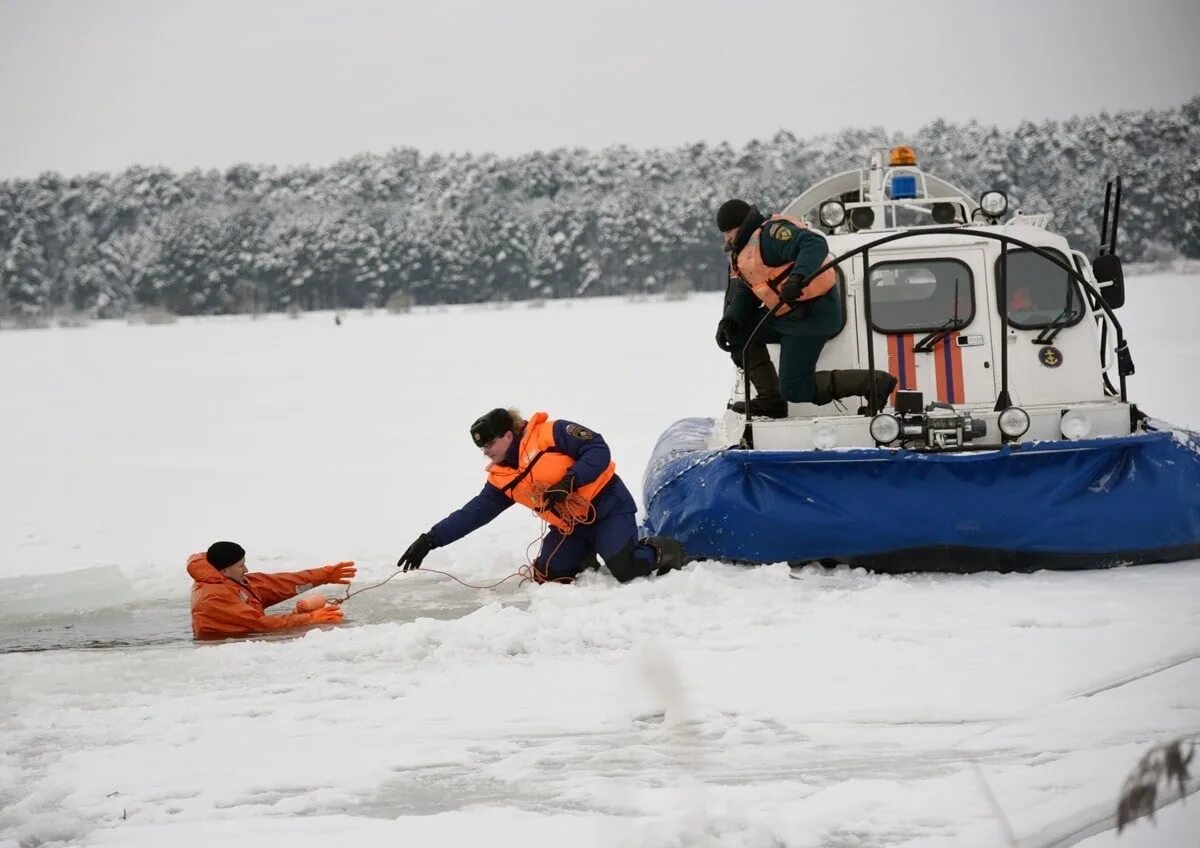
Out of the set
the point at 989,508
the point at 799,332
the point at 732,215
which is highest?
the point at 732,215

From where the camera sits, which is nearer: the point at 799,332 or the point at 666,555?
the point at 666,555

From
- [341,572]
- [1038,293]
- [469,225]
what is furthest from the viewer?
[469,225]

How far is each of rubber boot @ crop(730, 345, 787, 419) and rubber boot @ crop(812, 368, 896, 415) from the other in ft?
0.92

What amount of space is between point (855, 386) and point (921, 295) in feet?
2.88

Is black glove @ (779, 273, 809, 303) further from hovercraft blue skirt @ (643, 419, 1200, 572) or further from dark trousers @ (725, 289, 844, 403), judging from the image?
hovercraft blue skirt @ (643, 419, 1200, 572)

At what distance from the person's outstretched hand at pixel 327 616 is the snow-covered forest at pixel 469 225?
1941 inches

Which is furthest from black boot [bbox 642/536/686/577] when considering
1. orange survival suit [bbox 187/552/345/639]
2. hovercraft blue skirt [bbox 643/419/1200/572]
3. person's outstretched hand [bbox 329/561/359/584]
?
orange survival suit [bbox 187/552/345/639]

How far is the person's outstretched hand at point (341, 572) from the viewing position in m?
5.30

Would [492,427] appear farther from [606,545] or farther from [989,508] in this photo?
[989,508]

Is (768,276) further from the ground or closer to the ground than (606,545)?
further from the ground

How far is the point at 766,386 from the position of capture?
6.07 meters

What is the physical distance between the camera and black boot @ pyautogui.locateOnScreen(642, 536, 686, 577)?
524 cm

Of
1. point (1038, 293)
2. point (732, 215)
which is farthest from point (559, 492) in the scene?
point (1038, 293)

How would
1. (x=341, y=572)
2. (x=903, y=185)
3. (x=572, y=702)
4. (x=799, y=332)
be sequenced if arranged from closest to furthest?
(x=572, y=702) → (x=341, y=572) → (x=799, y=332) → (x=903, y=185)
